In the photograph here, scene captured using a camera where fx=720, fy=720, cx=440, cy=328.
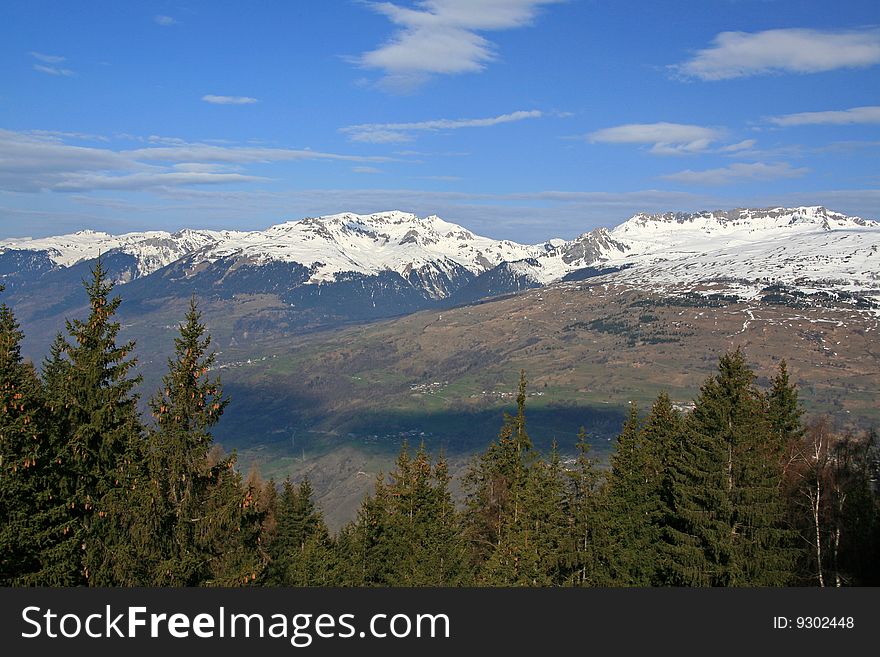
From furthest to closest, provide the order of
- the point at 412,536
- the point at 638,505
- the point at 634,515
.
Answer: the point at 412,536
the point at 638,505
the point at 634,515

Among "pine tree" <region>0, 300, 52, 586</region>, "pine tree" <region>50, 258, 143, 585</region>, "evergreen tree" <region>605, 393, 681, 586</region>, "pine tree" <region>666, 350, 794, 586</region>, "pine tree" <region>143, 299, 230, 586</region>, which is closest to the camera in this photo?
"pine tree" <region>0, 300, 52, 586</region>

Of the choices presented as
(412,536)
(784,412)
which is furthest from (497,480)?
(784,412)

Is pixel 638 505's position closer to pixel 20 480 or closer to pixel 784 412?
pixel 784 412

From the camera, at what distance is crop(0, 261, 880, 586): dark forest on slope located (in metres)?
24.4

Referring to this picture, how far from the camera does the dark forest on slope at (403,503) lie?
960 inches

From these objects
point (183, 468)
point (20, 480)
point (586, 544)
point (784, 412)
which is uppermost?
point (183, 468)

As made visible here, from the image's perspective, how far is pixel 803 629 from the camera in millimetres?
17641

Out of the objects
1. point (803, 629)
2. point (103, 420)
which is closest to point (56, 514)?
point (103, 420)

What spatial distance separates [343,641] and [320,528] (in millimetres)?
42836

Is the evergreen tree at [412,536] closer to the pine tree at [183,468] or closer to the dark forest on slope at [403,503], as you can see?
the dark forest on slope at [403,503]

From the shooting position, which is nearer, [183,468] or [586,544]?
[183,468]

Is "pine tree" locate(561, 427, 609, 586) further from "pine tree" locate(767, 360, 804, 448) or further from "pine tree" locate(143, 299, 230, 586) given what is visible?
"pine tree" locate(143, 299, 230, 586)

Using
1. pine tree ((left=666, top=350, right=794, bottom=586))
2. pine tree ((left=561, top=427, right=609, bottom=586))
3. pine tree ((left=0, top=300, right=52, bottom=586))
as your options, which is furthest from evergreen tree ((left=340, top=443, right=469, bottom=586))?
pine tree ((left=0, top=300, right=52, bottom=586))

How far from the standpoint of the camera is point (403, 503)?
46.2 meters
